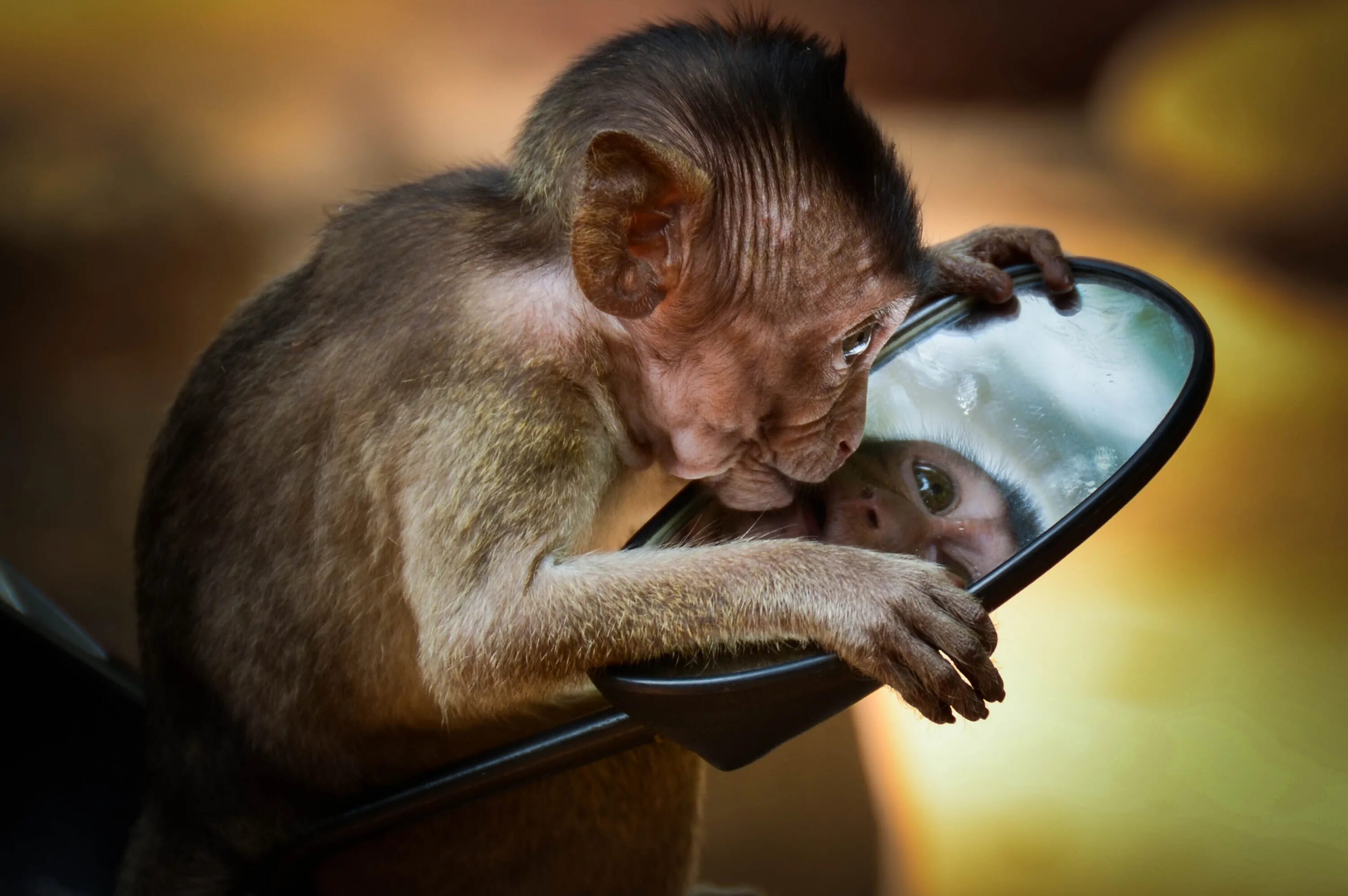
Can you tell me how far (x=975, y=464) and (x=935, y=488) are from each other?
53 millimetres

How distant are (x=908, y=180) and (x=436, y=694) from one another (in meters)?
0.83

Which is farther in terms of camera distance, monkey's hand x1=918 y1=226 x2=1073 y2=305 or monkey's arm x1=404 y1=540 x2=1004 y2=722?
monkey's hand x1=918 y1=226 x2=1073 y2=305

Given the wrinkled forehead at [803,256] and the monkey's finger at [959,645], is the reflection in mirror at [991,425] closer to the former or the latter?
the monkey's finger at [959,645]

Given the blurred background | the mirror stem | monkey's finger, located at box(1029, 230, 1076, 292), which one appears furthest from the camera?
the blurred background

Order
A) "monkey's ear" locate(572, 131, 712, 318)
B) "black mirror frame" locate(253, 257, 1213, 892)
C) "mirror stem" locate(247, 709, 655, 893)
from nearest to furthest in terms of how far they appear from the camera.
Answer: "black mirror frame" locate(253, 257, 1213, 892) < "monkey's ear" locate(572, 131, 712, 318) < "mirror stem" locate(247, 709, 655, 893)

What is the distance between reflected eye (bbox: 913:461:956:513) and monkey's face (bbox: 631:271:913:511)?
0.11 meters

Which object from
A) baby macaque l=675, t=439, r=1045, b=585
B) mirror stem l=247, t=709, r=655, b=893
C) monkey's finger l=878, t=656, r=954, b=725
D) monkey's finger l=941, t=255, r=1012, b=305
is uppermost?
monkey's finger l=941, t=255, r=1012, b=305

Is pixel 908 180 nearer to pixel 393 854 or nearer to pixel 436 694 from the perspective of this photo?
pixel 436 694

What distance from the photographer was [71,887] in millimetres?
1463

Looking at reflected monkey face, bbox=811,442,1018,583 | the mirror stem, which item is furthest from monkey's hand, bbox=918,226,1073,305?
the mirror stem

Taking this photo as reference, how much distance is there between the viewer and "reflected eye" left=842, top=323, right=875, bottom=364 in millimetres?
1287

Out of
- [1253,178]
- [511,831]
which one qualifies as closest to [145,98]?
[511,831]

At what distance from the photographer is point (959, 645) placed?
106 centimetres

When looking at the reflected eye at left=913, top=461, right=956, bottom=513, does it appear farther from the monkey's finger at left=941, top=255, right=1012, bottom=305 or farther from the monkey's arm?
the monkey's finger at left=941, top=255, right=1012, bottom=305
